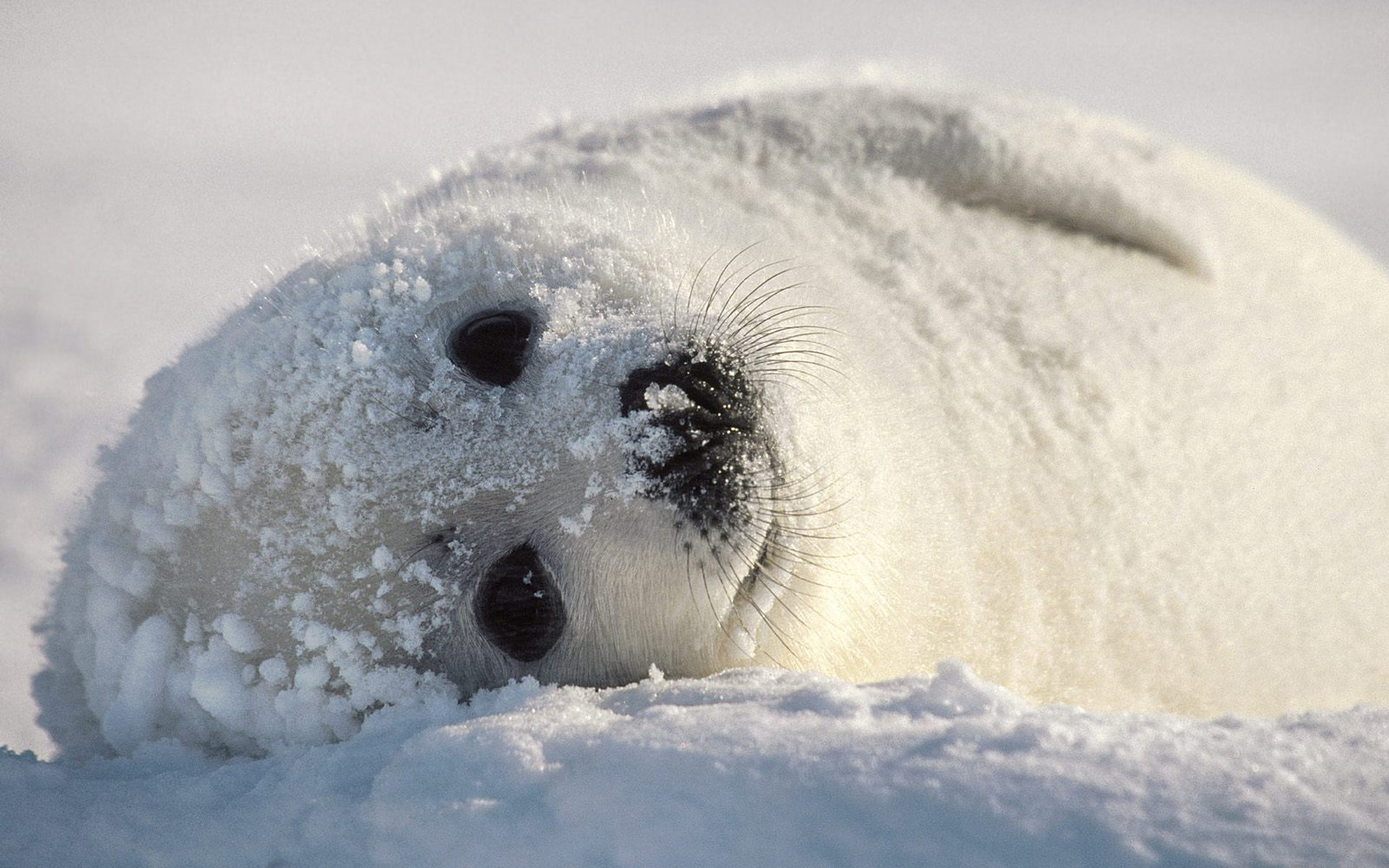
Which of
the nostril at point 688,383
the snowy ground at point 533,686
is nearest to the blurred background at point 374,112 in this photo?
the snowy ground at point 533,686

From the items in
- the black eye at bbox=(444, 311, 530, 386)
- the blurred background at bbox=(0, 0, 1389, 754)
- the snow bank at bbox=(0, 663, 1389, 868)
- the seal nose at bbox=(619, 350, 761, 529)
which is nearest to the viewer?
the snow bank at bbox=(0, 663, 1389, 868)

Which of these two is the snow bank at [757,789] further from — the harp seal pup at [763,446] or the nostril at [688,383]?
the nostril at [688,383]

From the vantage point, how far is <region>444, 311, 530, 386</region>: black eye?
176 centimetres

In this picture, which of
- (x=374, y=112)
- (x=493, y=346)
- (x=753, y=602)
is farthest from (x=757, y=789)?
(x=374, y=112)

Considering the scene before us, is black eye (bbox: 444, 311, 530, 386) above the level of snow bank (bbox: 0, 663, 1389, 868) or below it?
above

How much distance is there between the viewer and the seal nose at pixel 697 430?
162cm

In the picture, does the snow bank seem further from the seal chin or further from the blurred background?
the blurred background

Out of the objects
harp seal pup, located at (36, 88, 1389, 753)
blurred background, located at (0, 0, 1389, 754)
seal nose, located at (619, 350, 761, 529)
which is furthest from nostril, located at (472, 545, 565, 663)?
blurred background, located at (0, 0, 1389, 754)

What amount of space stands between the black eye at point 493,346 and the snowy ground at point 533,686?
495mm

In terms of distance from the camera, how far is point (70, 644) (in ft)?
6.42

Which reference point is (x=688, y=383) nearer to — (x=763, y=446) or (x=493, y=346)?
(x=763, y=446)

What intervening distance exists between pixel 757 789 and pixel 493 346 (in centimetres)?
84

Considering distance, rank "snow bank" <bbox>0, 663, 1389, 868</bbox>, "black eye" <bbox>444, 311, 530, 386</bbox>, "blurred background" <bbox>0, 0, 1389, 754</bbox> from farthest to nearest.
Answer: "blurred background" <bbox>0, 0, 1389, 754</bbox>
"black eye" <bbox>444, 311, 530, 386</bbox>
"snow bank" <bbox>0, 663, 1389, 868</bbox>

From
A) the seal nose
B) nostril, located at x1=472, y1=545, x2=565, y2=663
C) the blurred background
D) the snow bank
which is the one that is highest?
the blurred background
